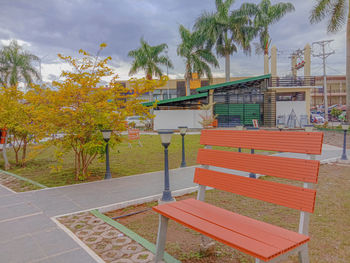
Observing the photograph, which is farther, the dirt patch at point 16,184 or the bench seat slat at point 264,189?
the dirt patch at point 16,184

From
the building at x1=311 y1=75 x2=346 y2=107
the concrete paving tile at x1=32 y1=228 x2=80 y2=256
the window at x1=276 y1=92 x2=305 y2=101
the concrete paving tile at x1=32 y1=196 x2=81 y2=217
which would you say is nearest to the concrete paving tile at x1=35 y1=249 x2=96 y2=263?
the concrete paving tile at x1=32 y1=228 x2=80 y2=256

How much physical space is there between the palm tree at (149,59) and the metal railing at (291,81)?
11.5m

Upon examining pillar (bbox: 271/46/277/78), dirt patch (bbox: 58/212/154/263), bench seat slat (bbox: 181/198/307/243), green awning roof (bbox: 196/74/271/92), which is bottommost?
dirt patch (bbox: 58/212/154/263)

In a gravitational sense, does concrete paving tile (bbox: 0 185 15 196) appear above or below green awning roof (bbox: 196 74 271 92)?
below

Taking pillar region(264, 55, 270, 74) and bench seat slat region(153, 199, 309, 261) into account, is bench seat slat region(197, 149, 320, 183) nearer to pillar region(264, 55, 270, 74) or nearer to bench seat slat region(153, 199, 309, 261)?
bench seat slat region(153, 199, 309, 261)

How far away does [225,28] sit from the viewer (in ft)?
99.8

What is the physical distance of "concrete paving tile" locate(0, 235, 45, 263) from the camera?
287 centimetres

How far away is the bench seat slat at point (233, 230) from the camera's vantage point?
72.7 inches

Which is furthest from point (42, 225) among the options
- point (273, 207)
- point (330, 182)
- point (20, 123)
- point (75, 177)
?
point (330, 182)

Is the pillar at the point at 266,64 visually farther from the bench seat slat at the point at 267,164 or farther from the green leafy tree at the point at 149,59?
the bench seat slat at the point at 267,164

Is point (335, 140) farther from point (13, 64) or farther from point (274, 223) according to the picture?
point (13, 64)

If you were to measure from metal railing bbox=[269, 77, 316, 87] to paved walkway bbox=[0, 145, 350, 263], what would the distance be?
21.5 meters

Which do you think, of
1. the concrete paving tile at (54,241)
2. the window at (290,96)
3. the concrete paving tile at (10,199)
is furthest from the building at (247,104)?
the concrete paving tile at (54,241)

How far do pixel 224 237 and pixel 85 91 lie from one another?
5176 millimetres
